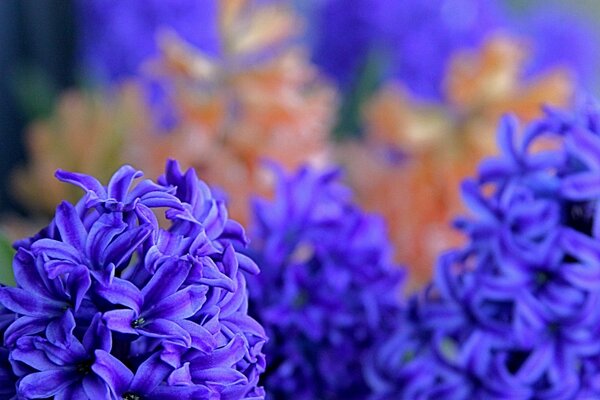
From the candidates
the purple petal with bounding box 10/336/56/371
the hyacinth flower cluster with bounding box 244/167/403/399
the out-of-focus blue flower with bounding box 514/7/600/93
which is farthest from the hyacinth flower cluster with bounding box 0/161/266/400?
the out-of-focus blue flower with bounding box 514/7/600/93

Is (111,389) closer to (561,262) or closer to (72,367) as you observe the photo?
(72,367)

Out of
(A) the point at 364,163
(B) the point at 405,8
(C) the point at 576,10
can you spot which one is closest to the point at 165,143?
(A) the point at 364,163

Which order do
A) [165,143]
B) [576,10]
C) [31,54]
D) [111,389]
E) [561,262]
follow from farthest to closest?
[576,10]
[31,54]
[165,143]
[561,262]
[111,389]

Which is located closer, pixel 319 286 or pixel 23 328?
pixel 23 328

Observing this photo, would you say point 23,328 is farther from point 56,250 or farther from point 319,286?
point 319,286

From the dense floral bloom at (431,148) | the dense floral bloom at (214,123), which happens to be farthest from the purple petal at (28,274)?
the dense floral bloom at (431,148)

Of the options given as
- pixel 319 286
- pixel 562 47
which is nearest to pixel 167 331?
pixel 319 286

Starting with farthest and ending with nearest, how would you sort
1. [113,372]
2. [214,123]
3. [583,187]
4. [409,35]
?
1. [409,35]
2. [214,123]
3. [583,187]
4. [113,372]
